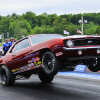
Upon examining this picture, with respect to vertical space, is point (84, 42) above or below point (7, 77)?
above

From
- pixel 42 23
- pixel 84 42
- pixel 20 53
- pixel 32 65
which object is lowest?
pixel 32 65

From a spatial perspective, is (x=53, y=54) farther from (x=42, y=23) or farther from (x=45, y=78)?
(x=42, y=23)

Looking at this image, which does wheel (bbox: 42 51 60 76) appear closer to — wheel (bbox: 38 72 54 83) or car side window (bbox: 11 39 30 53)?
car side window (bbox: 11 39 30 53)

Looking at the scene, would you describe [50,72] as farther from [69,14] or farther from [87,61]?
[69,14]

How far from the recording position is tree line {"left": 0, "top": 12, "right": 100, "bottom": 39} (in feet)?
401

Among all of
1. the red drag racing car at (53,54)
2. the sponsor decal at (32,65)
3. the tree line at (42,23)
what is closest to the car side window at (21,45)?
the red drag racing car at (53,54)

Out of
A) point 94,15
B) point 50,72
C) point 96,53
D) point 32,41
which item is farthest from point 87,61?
point 94,15

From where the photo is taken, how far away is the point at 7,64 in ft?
25.0

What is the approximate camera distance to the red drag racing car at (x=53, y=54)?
5.52m

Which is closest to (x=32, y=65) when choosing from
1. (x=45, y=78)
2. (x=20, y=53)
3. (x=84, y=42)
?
(x=20, y=53)

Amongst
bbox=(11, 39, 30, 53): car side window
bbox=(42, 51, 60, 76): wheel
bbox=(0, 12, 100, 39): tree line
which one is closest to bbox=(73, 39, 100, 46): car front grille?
bbox=(42, 51, 60, 76): wheel

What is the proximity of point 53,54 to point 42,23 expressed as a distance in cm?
14097

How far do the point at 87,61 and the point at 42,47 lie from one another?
51.1 inches

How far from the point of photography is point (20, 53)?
7.03m
